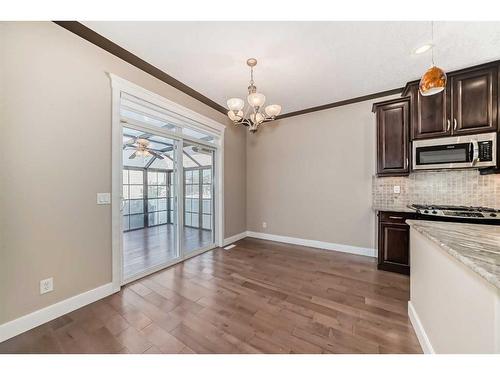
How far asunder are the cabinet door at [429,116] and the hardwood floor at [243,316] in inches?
81.0

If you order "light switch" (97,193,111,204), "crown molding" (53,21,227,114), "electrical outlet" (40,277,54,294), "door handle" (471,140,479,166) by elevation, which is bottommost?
"electrical outlet" (40,277,54,294)

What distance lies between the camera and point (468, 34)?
1.96 meters

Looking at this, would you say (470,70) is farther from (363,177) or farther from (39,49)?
(39,49)

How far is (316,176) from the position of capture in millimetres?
3936

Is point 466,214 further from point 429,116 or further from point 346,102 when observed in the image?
point 346,102

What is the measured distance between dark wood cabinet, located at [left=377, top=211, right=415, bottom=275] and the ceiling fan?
146 inches

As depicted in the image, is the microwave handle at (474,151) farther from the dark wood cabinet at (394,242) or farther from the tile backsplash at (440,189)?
the dark wood cabinet at (394,242)

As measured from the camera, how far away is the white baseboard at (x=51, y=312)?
1572mm

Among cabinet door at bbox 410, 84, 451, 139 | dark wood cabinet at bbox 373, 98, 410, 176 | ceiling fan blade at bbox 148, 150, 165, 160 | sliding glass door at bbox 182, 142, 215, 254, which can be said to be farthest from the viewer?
sliding glass door at bbox 182, 142, 215, 254

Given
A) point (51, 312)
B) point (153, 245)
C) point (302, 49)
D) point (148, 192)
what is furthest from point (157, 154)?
point (302, 49)

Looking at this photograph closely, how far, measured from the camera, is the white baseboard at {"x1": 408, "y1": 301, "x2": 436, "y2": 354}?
1.35 m

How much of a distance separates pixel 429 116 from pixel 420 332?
2686 millimetres

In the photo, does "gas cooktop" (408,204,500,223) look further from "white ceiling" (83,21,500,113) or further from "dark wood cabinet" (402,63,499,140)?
"white ceiling" (83,21,500,113)

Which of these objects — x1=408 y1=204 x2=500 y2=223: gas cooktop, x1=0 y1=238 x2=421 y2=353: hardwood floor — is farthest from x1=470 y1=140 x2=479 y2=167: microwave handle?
x1=0 y1=238 x2=421 y2=353: hardwood floor
